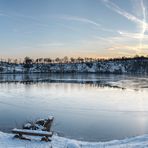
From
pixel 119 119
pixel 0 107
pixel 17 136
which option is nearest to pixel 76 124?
pixel 119 119

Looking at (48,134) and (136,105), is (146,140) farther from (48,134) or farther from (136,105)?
(136,105)

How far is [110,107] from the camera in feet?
117

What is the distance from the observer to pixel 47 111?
32031mm

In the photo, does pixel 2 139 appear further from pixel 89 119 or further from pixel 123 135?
pixel 89 119

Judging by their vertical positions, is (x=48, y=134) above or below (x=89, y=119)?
above

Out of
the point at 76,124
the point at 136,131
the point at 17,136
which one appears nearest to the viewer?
the point at 17,136

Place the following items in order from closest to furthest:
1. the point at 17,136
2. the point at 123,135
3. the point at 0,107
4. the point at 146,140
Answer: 1. the point at 146,140
2. the point at 17,136
3. the point at 123,135
4. the point at 0,107

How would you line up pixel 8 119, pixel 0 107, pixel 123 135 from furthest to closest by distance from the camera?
pixel 0 107
pixel 8 119
pixel 123 135

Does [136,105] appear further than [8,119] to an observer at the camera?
Yes

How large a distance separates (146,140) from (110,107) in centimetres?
2081

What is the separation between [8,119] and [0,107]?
27.2 ft

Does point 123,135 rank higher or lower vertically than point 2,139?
lower

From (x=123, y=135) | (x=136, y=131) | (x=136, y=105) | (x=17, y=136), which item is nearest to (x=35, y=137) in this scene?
(x=17, y=136)

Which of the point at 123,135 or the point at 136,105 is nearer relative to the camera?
the point at 123,135
